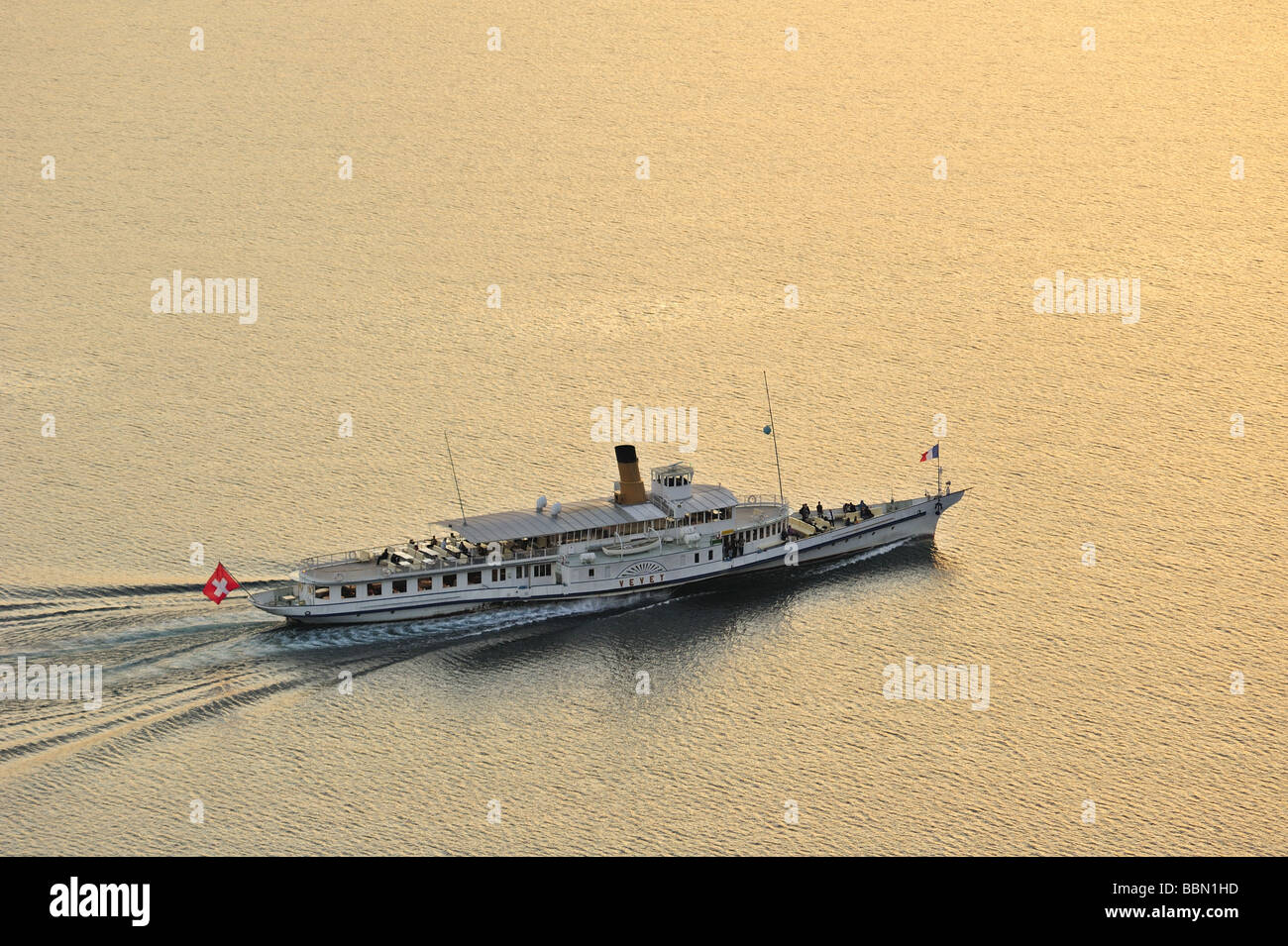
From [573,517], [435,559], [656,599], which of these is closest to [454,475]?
[573,517]

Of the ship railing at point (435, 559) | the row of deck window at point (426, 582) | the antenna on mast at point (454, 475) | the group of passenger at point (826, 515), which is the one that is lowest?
the row of deck window at point (426, 582)

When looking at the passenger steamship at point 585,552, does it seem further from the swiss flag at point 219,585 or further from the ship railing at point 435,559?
the swiss flag at point 219,585

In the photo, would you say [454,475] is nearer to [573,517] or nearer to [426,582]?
[573,517]

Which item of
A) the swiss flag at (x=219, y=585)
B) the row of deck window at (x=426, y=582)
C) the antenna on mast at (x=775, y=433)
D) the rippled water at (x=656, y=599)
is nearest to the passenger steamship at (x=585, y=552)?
the row of deck window at (x=426, y=582)

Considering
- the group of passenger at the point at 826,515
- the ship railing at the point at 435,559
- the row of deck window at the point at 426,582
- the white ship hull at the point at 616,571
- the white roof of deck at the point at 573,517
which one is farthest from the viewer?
the group of passenger at the point at 826,515

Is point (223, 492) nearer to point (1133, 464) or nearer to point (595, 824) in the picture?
point (595, 824)

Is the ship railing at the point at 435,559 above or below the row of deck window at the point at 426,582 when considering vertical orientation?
above
